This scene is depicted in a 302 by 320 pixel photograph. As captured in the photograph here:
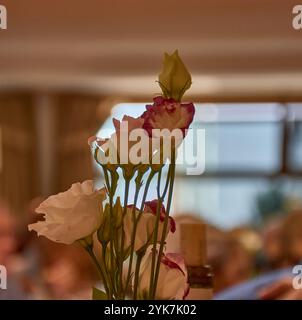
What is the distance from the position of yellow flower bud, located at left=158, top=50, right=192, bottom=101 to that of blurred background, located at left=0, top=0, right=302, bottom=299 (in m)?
0.01

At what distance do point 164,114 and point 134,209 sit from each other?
115mm

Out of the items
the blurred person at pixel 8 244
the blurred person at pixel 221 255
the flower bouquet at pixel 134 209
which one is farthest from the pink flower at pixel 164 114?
the blurred person at pixel 8 244

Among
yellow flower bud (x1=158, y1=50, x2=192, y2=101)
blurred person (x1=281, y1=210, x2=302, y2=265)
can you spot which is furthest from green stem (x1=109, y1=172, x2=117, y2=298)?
blurred person (x1=281, y1=210, x2=302, y2=265)

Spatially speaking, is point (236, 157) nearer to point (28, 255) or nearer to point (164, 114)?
point (164, 114)

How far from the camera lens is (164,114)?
755 mm

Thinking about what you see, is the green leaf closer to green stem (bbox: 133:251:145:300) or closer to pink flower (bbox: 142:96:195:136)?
green stem (bbox: 133:251:145:300)

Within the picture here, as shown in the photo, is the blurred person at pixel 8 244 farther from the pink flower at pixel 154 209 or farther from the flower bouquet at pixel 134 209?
the pink flower at pixel 154 209

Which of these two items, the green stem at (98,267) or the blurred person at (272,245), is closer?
the green stem at (98,267)

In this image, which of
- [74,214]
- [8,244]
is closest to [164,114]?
[74,214]

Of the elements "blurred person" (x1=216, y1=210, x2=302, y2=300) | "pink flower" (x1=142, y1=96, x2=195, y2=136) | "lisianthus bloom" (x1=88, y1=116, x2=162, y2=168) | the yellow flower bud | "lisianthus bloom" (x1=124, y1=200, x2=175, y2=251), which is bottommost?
"blurred person" (x1=216, y1=210, x2=302, y2=300)

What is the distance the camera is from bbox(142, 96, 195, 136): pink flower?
756mm

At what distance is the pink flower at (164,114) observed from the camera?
76 centimetres

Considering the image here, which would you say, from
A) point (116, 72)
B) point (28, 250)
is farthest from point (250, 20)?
point (28, 250)
